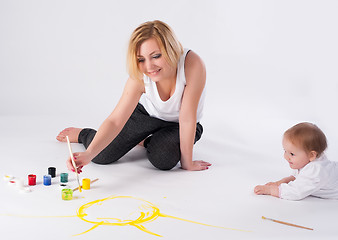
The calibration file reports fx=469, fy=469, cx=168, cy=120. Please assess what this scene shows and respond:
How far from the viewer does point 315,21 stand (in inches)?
142

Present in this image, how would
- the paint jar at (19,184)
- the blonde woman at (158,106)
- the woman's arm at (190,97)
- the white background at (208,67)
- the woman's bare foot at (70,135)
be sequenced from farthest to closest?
the white background at (208,67), the woman's bare foot at (70,135), the woman's arm at (190,97), the blonde woman at (158,106), the paint jar at (19,184)

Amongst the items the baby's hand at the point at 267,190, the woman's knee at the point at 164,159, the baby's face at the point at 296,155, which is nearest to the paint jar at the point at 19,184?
the woman's knee at the point at 164,159

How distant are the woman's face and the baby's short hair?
0.66 metres

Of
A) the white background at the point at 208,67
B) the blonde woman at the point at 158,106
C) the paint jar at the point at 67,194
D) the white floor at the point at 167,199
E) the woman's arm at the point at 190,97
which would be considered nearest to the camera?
the white floor at the point at 167,199

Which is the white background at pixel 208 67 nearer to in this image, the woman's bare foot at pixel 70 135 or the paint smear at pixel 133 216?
the woman's bare foot at pixel 70 135

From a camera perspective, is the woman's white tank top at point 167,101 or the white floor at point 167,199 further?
the woman's white tank top at point 167,101

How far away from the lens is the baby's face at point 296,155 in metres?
1.99

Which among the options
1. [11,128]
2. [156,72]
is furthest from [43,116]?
[156,72]

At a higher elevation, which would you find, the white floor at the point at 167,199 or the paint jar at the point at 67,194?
the paint jar at the point at 67,194

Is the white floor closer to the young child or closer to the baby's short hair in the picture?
the young child

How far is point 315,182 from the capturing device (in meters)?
1.96

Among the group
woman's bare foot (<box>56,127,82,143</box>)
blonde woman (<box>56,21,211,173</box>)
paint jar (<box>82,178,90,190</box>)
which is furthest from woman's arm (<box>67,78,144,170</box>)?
woman's bare foot (<box>56,127,82,143</box>)

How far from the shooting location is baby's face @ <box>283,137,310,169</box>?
1.99 m

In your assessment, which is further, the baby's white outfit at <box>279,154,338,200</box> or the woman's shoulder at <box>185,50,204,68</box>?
the woman's shoulder at <box>185,50,204,68</box>
